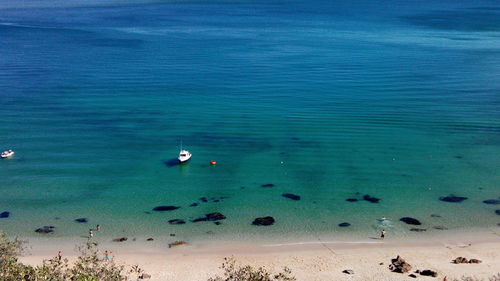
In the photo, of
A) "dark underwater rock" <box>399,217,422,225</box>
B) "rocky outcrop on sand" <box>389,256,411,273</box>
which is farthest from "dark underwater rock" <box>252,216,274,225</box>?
"dark underwater rock" <box>399,217,422,225</box>

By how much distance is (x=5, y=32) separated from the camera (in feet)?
472

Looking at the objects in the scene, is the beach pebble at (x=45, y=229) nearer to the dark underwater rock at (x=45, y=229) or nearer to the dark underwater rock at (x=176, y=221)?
the dark underwater rock at (x=45, y=229)

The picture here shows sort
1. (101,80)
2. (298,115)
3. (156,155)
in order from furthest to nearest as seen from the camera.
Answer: (101,80), (298,115), (156,155)

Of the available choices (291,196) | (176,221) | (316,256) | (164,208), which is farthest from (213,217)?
(316,256)

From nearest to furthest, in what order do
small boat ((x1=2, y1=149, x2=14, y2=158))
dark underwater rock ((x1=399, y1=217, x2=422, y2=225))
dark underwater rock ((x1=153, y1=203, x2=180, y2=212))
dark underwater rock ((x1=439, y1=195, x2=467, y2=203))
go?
dark underwater rock ((x1=399, y1=217, x2=422, y2=225)), dark underwater rock ((x1=153, y1=203, x2=180, y2=212)), dark underwater rock ((x1=439, y1=195, x2=467, y2=203)), small boat ((x1=2, y1=149, x2=14, y2=158))

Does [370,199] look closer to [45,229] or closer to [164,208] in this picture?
[164,208]

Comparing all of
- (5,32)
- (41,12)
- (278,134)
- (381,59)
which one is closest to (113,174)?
(278,134)

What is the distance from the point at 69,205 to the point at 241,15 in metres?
151

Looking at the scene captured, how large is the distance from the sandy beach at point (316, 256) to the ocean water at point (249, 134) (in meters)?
2.00

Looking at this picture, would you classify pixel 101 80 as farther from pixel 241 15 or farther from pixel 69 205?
pixel 241 15

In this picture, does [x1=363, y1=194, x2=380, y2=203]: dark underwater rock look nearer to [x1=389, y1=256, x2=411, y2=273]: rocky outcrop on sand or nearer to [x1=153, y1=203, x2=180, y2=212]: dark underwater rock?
[x1=389, y1=256, x2=411, y2=273]: rocky outcrop on sand

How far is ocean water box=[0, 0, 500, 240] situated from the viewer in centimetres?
5141

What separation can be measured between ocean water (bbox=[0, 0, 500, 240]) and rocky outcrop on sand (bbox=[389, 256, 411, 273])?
Answer: 615 cm

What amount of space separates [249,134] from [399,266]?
34.4 m
